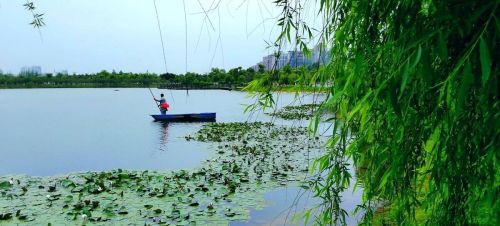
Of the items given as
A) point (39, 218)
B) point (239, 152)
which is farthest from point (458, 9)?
point (239, 152)

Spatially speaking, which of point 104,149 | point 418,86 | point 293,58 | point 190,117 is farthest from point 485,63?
point 190,117

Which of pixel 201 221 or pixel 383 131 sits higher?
pixel 383 131

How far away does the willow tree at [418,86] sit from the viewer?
1140mm

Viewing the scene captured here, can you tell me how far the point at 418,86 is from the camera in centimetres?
149

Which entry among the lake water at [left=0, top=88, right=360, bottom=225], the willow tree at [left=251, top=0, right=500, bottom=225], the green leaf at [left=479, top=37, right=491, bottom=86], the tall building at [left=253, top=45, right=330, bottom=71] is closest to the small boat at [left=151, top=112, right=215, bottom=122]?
the lake water at [left=0, top=88, right=360, bottom=225]

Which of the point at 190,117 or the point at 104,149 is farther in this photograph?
the point at 190,117

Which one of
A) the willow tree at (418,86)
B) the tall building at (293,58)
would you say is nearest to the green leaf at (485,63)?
the willow tree at (418,86)

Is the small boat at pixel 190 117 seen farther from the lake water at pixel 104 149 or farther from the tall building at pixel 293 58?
the tall building at pixel 293 58

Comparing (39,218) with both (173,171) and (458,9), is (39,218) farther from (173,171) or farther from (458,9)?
(458,9)

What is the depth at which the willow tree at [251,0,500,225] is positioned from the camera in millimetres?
1140

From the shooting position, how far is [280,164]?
1166cm

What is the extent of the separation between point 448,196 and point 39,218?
6.92 meters

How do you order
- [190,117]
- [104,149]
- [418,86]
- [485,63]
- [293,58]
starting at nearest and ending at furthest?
[485,63]
[418,86]
[293,58]
[104,149]
[190,117]

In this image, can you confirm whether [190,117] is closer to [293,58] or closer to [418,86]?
[293,58]
